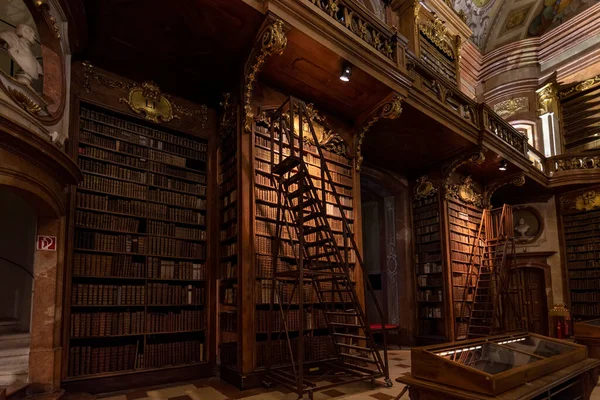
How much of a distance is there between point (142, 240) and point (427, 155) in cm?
524

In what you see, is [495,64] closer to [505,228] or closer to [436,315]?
[505,228]

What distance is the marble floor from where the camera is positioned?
380 centimetres

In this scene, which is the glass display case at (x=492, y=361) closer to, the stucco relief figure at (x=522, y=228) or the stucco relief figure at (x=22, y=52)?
the stucco relief figure at (x=22, y=52)

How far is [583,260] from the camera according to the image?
9.18 meters

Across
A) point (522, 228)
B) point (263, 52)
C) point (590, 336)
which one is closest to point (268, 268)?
point (263, 52)

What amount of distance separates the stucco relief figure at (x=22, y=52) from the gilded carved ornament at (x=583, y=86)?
1170 centimetres

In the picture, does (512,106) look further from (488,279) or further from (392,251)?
(392,251)

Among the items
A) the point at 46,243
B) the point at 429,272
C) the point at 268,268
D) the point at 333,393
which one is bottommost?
the point at 333,393

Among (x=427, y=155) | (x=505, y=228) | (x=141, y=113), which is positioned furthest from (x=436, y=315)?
(x=141, y=113)

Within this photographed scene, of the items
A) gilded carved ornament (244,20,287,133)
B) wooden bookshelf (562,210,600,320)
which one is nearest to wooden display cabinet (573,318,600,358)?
gilded carved ornament (244,20,287,133)

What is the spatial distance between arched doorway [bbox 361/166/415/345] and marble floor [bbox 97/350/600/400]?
3.50 meters

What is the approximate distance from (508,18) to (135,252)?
12.5 m

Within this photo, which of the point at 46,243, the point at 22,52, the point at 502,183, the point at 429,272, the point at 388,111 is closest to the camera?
the point at 22,52

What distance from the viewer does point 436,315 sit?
751 cm
